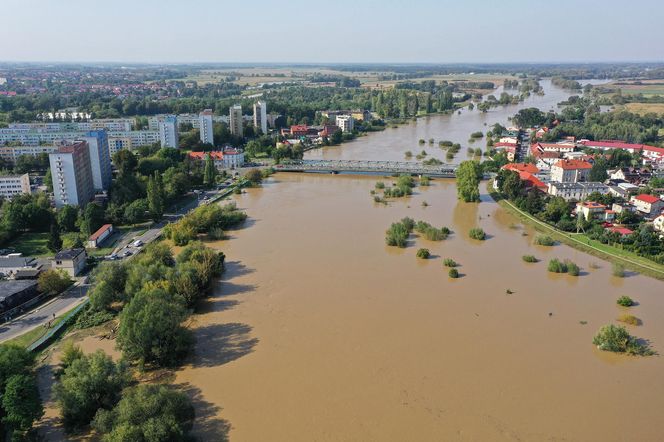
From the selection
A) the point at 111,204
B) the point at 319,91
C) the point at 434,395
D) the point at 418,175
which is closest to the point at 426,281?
the point at 434,395

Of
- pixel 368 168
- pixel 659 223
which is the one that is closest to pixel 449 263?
pixel 659 223

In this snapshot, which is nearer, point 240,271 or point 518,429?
point 518,429

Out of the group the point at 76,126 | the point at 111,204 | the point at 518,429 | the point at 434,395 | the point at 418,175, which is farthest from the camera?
the point at 76,126

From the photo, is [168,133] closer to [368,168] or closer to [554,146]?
[368,168]

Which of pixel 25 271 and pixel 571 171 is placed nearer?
pixel 25 271

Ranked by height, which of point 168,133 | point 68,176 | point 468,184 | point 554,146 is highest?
point 168,133

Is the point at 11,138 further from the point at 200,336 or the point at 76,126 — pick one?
the point at 200,336

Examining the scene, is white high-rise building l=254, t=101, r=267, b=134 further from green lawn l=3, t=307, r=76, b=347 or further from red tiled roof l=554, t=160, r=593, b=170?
green lawn l=3, t=307, r=76, b=347
